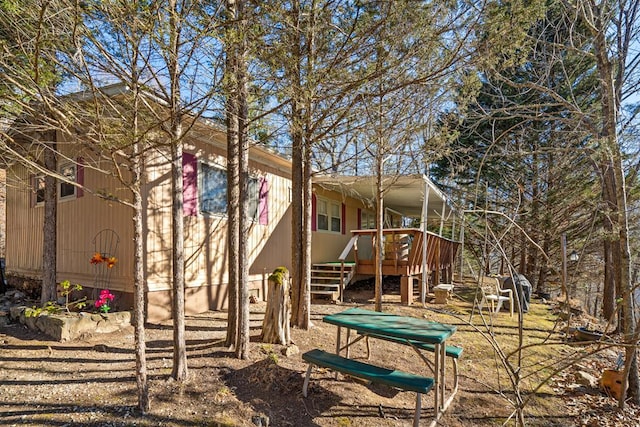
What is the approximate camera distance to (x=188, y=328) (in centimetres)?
563

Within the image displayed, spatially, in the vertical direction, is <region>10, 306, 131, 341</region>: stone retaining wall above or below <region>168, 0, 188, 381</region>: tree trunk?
below

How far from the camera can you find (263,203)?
8.98 m

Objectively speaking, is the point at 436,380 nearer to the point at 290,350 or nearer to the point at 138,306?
the point at 290,350

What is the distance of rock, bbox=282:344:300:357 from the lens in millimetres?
4629

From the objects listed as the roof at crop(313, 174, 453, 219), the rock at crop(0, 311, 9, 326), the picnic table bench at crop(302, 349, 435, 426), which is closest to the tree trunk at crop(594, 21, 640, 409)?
the picnic table bench at crop(302, 349, 435, 426)

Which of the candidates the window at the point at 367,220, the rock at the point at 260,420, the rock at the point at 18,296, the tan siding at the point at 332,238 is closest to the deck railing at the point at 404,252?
the tan siding at the point at 332,238

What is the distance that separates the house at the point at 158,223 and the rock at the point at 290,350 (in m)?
1.99

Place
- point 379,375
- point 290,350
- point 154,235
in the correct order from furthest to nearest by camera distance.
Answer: point 154,235 < point 290,350 < point 379,375

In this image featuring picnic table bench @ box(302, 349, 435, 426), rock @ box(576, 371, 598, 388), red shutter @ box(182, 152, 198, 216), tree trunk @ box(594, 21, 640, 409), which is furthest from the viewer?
red shutter @ box(182, 152, 198, 216)

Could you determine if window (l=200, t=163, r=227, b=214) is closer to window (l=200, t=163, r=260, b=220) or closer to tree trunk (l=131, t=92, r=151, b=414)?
window (l=200, t=163, r=260, b=220)

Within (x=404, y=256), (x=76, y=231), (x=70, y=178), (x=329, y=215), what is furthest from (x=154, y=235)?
(x=404, y=256)

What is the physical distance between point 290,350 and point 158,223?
3258 millimetres

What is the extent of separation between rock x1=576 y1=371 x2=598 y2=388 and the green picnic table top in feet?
8.58

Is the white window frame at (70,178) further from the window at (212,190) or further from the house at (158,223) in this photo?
the window at (212,190)
